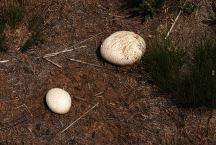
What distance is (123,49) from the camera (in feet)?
13.1

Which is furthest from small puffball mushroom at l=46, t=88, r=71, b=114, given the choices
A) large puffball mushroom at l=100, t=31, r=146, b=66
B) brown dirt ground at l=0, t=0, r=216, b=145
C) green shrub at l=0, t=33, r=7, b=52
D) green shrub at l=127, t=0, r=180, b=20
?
green shrub at l=127, t=0, r=180, b=20

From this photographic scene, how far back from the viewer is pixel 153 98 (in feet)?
12.7

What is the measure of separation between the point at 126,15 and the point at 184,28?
1.85 ft

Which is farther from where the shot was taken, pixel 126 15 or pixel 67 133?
pixel 126 15

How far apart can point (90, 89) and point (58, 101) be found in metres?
0.35

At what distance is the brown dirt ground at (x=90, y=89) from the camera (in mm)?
3668

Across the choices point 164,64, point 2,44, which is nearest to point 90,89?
point 164,64

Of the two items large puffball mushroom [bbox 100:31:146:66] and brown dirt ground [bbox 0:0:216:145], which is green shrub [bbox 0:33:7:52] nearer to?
brown dirt ground [bbox 0:0:216:145]

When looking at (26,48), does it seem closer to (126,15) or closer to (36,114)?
(36,114)

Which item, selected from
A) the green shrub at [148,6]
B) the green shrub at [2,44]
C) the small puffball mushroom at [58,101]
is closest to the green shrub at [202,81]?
the green shrub at [148,6]

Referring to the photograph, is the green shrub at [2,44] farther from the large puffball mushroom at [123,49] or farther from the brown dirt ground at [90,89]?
the large puffball mushroom at [123,49]

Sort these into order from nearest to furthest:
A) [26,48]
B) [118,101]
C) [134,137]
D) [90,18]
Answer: [134,137]
[118,101]
[26,48]
[90,18]

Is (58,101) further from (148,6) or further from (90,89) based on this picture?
(148,6)

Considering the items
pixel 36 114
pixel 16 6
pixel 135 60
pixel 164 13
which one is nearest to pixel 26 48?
pixel 16 6
